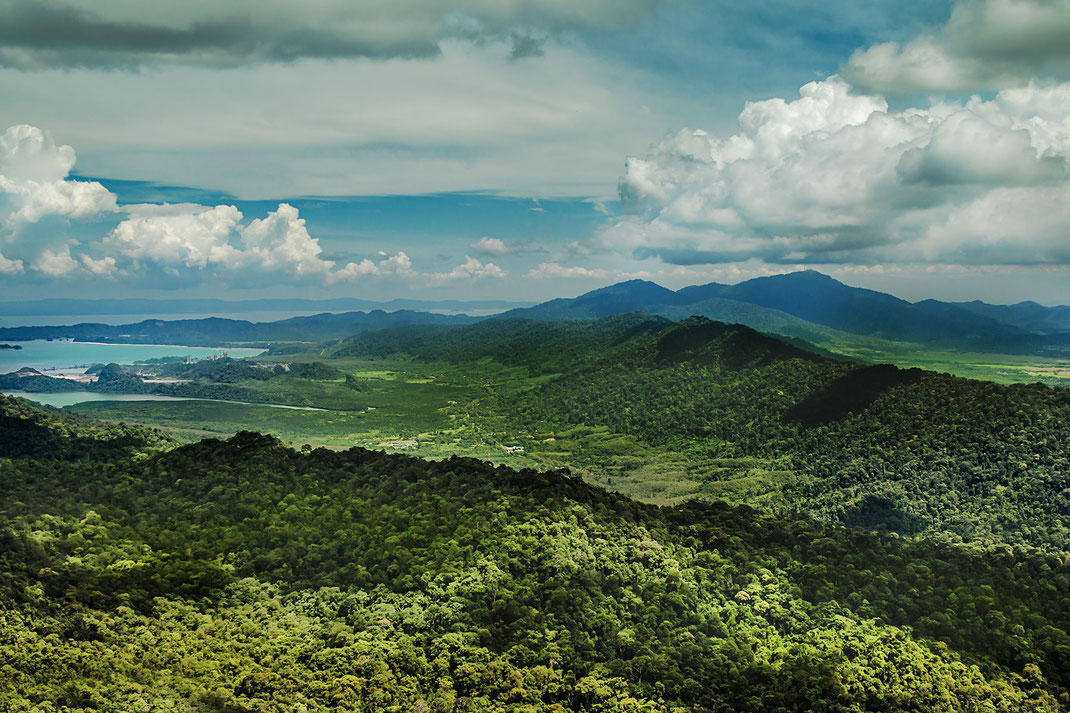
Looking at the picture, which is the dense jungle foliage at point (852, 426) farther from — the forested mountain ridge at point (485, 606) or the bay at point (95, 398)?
the bay at point (95, 398)

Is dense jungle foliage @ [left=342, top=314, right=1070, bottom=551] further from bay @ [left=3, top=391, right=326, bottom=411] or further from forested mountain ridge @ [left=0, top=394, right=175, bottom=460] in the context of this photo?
forested mountain ridge @ [left=0, top=394, right=175, bottom=460]

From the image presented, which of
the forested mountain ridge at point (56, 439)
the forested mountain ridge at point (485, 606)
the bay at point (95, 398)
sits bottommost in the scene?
the bay at point (95, 398)

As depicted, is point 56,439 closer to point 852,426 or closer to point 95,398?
point 852,426

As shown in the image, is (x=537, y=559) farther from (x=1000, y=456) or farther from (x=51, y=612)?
→ (x=1000, y=456)

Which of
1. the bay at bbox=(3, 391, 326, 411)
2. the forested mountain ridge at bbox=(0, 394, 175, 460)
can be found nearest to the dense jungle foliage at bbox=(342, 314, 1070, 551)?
the bay at bbox=(3, 391, 326, 411)

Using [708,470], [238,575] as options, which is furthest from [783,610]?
[708,470]

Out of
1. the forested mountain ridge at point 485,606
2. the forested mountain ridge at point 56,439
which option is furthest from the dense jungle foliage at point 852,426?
the forested mountain ridge at point 56,439

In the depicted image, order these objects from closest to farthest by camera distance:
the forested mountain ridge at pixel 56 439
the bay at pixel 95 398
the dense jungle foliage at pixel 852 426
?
the forested mountain ridge at pixel 56 439, the dense jungle foliage at pixel 852 426, the bay at pixel 95 398

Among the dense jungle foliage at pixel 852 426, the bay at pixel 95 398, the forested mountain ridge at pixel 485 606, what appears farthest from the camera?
the bay at pixel 95 398

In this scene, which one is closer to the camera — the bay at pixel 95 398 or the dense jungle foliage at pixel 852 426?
the dense jungle foliage at pixel 852 426
